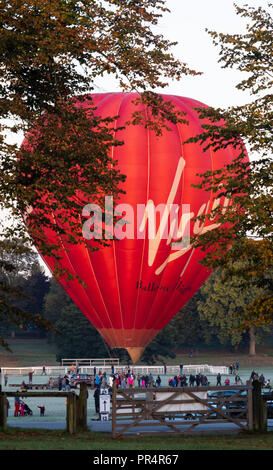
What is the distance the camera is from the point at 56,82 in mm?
24078

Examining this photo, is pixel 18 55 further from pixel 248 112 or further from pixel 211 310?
pixel 211 310

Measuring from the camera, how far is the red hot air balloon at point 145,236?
47.9 m

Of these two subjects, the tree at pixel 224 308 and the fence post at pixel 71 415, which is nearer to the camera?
the fence post at pixel 71 415

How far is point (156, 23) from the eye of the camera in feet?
76.6

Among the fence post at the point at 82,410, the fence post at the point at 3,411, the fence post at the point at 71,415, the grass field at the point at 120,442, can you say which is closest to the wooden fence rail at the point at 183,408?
the grass field at the point at 120,442

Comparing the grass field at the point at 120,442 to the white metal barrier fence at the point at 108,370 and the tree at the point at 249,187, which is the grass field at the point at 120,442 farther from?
the white metal barrier fence at the point at 108,370

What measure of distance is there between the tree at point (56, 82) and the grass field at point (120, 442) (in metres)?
4.96

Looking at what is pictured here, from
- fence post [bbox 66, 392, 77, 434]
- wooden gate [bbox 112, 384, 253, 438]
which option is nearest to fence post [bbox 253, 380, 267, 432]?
wooden gate [bbox 112, 384, 253, 438]

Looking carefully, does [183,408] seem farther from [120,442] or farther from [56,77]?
[56,77]

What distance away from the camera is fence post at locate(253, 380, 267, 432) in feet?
80.1

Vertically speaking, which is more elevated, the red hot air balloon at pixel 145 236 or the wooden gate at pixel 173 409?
the red hot air balloon at pixel 145 236
